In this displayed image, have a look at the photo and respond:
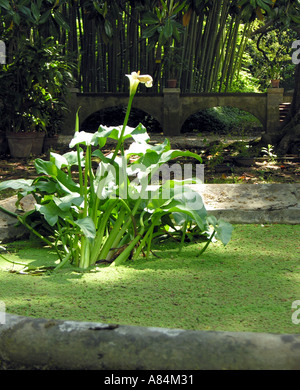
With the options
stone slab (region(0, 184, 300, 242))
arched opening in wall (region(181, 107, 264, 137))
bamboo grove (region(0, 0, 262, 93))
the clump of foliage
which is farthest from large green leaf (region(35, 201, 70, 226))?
arched opening in wall (region(181, 107, 264, 137))

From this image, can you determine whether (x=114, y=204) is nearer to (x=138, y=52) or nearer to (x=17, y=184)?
(x=17, y=184)

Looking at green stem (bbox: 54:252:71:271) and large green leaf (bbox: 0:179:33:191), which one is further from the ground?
large green leaf (bbox: 0:179:33:191)

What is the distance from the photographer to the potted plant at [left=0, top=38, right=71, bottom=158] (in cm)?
629

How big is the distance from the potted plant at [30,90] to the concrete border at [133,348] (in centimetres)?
527

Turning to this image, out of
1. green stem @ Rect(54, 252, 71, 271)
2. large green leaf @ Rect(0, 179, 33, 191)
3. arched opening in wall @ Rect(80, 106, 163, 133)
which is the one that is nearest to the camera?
green stem @ Rect(54, 252, 71, 271)

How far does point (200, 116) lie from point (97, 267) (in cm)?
885

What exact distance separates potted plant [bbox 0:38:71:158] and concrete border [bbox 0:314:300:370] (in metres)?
5.27

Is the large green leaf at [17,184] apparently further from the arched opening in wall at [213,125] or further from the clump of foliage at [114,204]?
the arched opening in wall at [213,125]

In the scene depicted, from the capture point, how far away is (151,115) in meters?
9.68

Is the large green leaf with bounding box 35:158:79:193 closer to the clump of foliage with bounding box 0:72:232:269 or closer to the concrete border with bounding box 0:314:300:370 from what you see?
the clump of foliage with bounding box 0:72:232:269

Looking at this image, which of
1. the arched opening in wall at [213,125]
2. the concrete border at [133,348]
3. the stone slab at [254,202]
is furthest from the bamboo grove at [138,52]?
the concrete border at [133,348]

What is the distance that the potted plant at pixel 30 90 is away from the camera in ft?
20.6
